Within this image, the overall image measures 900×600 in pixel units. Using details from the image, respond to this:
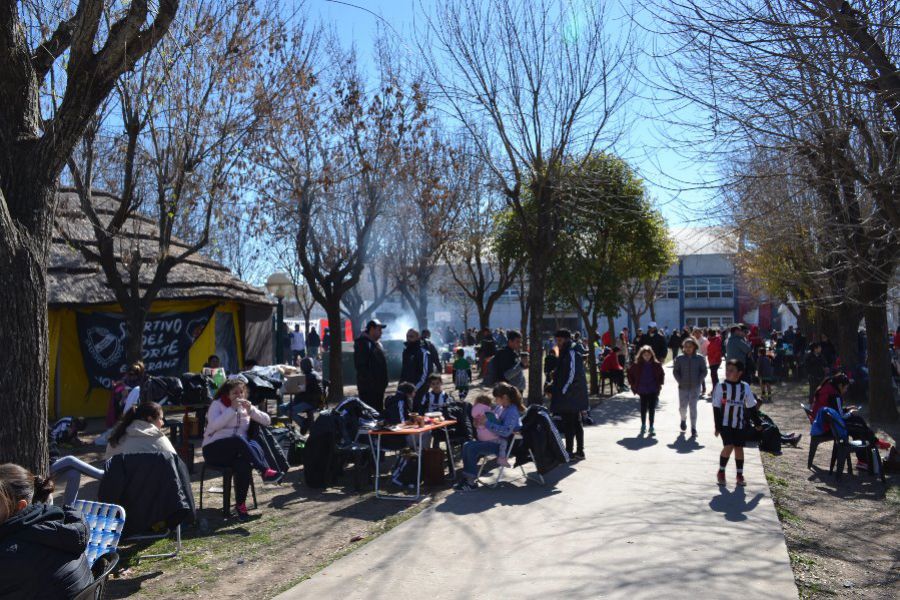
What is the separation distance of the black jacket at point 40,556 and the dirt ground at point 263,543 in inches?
77.8

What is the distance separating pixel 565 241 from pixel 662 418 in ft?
23.4

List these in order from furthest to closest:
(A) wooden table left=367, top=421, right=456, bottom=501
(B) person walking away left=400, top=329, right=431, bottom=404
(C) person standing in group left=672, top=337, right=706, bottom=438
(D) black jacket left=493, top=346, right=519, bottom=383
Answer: (D) black jacket left=493, top=346, right=519, bottom=383
(C) person standing in group left=672, top=337, right=706, bottom=438
(B) person walking away left=400, top=329, right=431, bottom=404
(A) wooden table left=367, top=421, right=456, bottom=501

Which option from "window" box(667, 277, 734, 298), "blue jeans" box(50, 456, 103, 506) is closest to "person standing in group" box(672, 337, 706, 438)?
"blue jeans" box(50, 456, 103, 506)

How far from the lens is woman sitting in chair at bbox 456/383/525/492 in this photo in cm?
920

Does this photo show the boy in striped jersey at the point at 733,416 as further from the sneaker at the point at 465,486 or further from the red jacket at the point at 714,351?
the red jacket at the point at 714,351

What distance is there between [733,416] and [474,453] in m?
2.96

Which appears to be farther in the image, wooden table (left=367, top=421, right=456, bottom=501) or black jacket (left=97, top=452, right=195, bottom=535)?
wooden table (left=367, top=421, right=456, bottom=501)

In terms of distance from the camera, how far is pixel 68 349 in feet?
55.4

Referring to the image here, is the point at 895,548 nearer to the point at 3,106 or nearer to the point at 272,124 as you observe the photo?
the point at 3,106

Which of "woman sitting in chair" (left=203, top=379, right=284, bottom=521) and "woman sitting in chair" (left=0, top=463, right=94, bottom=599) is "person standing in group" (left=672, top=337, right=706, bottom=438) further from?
"woman sitting in chair" (left=0, top=463, right=94, bottom=599)

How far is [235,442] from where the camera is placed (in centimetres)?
798

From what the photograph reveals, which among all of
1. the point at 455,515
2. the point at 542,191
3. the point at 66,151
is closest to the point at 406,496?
the point at 455,515

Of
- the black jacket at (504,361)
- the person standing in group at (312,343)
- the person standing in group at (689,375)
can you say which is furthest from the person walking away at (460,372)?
the person standing in group at (312,343)

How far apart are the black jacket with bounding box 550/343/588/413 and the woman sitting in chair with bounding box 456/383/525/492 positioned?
146 centimetres
